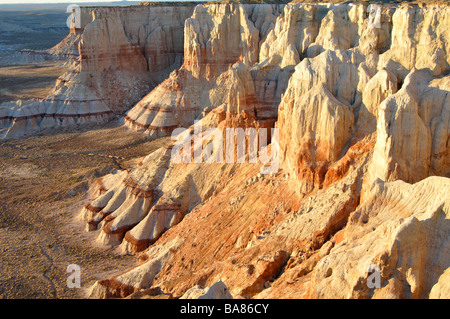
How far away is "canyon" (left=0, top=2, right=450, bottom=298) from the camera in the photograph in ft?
44.9

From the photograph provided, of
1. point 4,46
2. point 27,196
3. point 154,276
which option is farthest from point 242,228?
point 4,46

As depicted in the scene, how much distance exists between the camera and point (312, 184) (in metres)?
20.4

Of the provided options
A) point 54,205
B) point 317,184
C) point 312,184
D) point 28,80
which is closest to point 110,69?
point 28,80

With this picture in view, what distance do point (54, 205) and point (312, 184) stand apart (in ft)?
64.9

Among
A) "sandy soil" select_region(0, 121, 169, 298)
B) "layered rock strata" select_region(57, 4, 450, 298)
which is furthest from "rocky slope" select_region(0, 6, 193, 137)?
"layered rock strata" select_region(57, 4, 450, 298)

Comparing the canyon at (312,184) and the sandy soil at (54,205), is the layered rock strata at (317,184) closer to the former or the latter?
the canyon at (312,184)

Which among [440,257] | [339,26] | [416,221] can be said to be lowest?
[440,257]

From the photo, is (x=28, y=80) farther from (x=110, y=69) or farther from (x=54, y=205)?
(x=54, y=205)

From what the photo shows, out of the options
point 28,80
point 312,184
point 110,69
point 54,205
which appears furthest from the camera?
point 28,80

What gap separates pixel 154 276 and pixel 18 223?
42.3 ft

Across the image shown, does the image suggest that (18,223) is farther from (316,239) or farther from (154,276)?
(316,239)

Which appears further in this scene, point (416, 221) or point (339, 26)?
point (339, 26)

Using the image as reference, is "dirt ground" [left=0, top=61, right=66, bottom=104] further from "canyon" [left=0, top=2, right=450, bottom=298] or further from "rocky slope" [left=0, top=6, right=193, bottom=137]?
"canyon" [left=0, top=2, right=450, bottom=298]

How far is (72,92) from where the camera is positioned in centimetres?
5494
